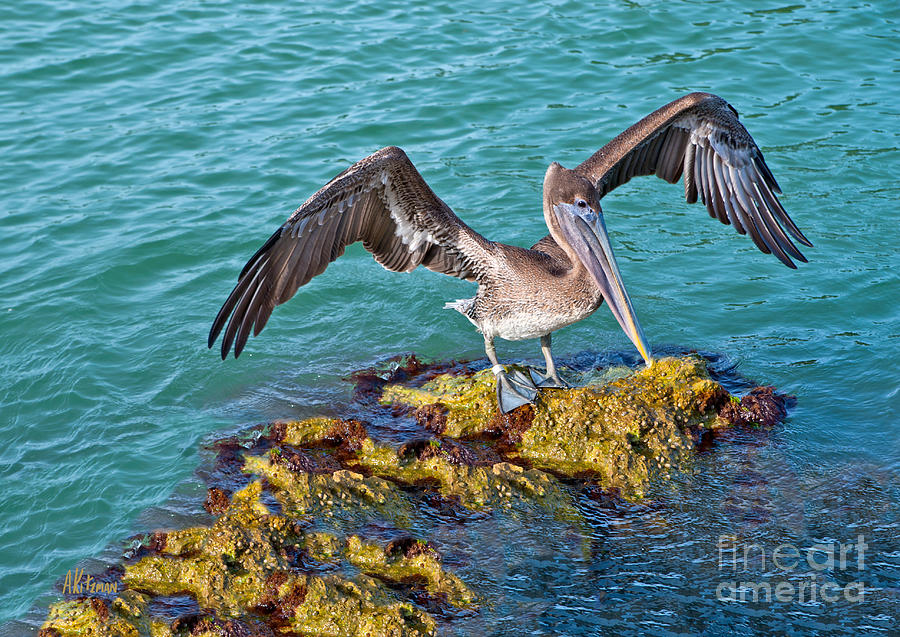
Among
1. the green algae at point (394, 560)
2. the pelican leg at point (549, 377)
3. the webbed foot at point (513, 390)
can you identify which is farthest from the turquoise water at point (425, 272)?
the webbed foot at point (513, 390)

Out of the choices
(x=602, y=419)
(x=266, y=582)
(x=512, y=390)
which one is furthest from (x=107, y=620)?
(x=602, y=419)

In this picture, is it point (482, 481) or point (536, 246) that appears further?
point (536, 246)

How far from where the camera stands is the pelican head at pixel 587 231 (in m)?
5.25

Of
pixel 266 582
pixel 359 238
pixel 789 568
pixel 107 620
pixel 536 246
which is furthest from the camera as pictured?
pixel 536 246

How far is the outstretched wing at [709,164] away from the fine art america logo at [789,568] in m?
1.94

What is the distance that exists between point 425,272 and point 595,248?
8.51 ft

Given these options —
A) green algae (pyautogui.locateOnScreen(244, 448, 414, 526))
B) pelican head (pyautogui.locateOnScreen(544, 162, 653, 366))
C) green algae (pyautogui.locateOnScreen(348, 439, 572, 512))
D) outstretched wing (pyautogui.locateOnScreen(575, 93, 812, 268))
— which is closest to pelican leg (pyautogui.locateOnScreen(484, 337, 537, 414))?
green algae (pyautogui.locateOnScreen(348, 439, 572, 512))

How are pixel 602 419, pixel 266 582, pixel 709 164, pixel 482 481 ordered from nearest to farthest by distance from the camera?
1. pixel 266 582
2. pixel 482 481
3. pixel 602 419
4. pixel 709 164

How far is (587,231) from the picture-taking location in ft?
17.5

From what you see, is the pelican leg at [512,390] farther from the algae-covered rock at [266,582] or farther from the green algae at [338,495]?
the algae-covered rock at [266,582]

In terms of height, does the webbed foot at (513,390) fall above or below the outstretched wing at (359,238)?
below

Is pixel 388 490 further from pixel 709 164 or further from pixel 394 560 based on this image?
pixel 709 164

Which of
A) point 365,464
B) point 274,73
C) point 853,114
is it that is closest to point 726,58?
point 853,114

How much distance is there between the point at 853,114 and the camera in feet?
29.7
